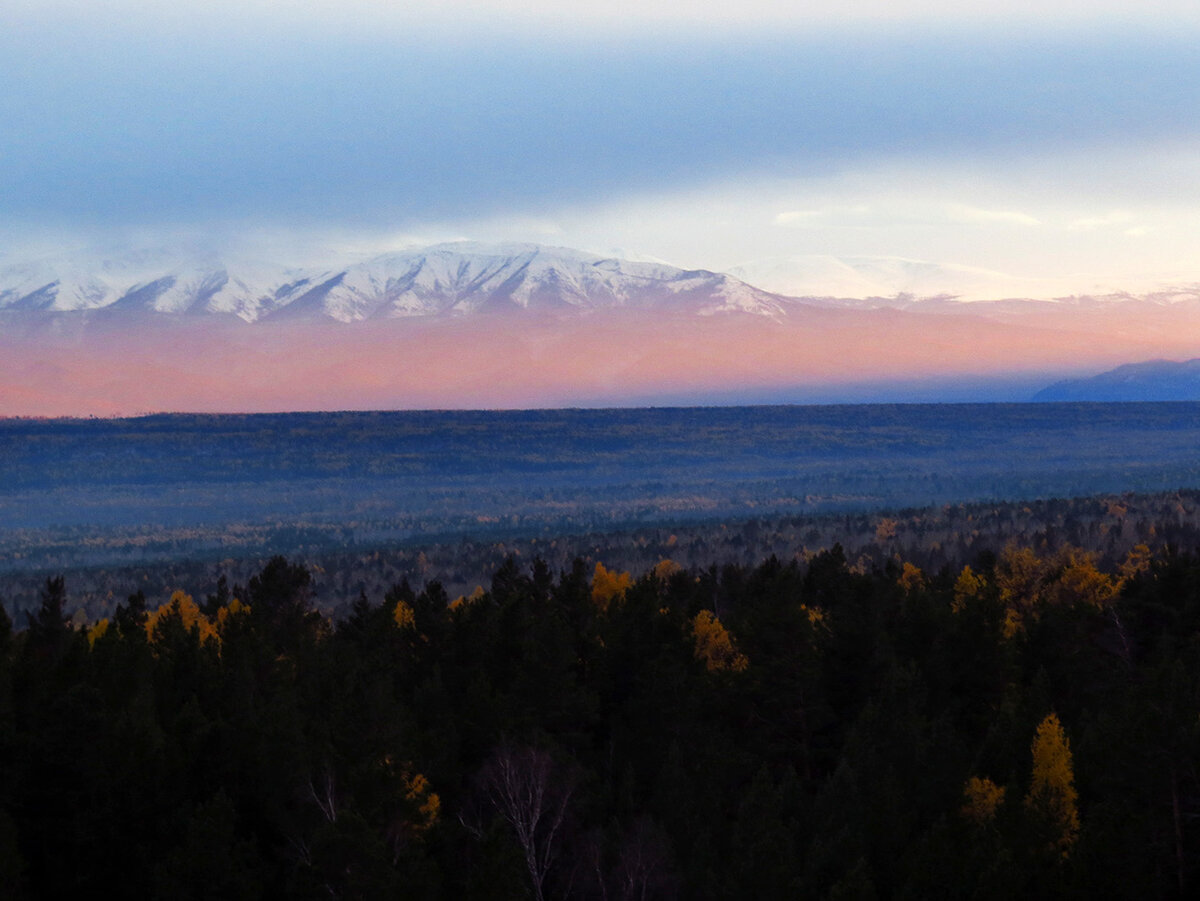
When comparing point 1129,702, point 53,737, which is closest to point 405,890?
point 53,737

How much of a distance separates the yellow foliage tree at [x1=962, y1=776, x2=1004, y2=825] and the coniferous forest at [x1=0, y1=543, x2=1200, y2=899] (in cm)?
11

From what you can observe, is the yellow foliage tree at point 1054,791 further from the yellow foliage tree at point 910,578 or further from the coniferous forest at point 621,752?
the yellow foliage tree at point 910,578

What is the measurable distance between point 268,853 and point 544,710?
14.2 metres

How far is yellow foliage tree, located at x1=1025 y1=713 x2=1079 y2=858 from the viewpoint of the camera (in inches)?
1431

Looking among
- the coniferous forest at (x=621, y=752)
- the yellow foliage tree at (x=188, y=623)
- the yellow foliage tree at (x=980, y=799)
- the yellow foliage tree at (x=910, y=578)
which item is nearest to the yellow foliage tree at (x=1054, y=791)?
the coniferous forest at (x=621, y=752)

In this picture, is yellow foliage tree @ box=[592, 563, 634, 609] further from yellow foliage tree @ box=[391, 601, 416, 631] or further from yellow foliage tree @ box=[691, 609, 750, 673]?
yellow foliage tree @ box=[691, 609, 750, 673]

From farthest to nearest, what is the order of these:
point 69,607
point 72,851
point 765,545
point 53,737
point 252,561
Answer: point 252,561 → point 765,545 → point 69,607 → point 53,737 → point 72,851

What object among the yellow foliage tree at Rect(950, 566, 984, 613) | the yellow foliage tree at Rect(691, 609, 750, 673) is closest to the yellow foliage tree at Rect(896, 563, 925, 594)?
the yellow foliage tree at Rect(950, 566, 984, 613)

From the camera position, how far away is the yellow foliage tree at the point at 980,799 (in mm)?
38938

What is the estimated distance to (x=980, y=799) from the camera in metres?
40.1

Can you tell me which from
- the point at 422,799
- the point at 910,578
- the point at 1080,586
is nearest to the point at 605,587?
the point at 910,578

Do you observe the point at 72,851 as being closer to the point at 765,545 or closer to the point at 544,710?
the point at 544,710

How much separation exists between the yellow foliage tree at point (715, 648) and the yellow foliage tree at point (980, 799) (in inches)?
688

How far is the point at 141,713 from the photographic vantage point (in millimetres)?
44156
